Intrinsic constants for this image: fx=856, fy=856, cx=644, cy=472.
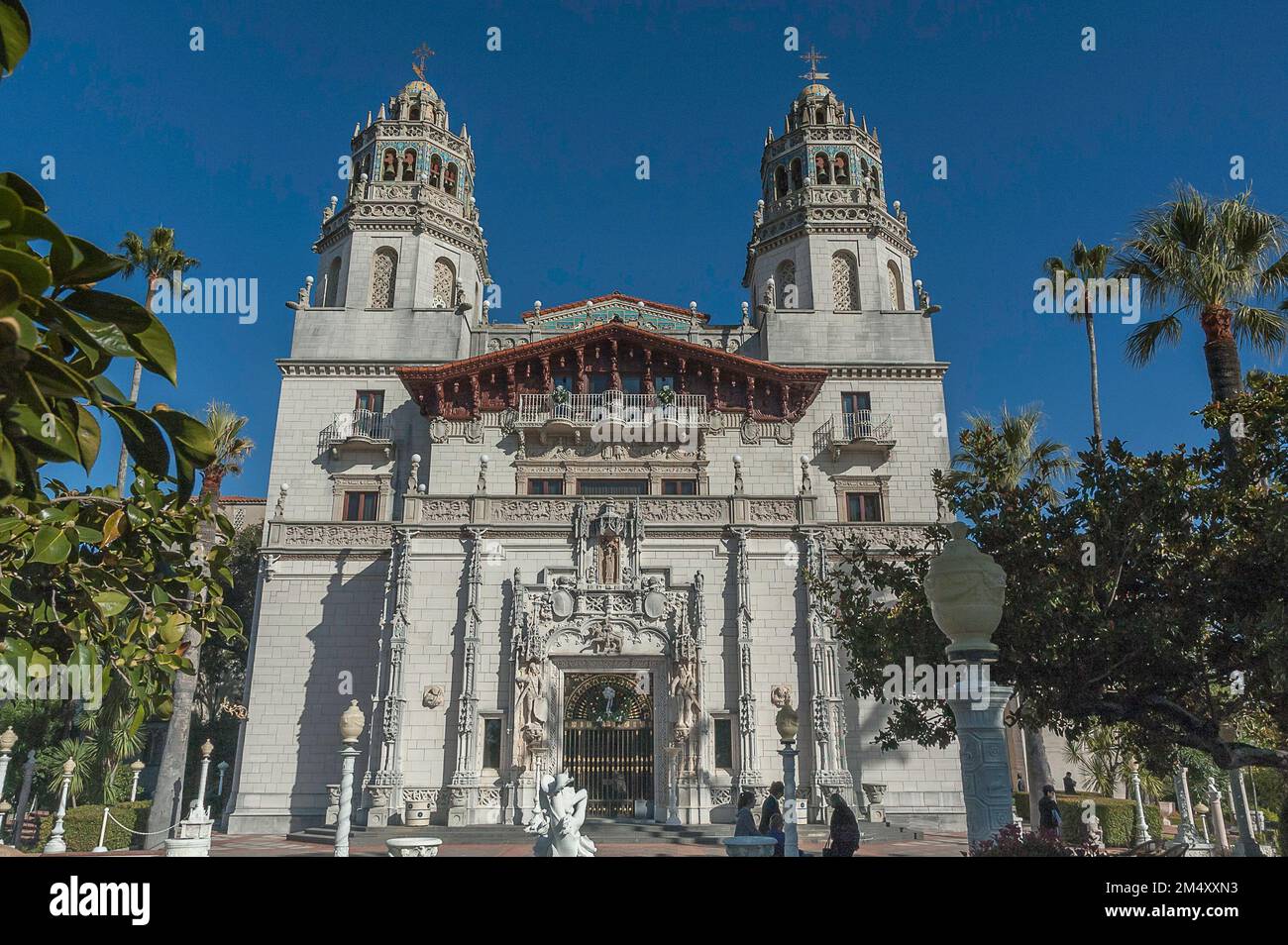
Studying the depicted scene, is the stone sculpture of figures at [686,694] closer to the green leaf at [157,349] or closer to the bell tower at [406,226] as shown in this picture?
the bell tower at [406,226]

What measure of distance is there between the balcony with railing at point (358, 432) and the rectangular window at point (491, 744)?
38.0 ft

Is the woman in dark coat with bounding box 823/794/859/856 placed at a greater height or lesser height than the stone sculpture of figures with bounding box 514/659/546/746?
lesser

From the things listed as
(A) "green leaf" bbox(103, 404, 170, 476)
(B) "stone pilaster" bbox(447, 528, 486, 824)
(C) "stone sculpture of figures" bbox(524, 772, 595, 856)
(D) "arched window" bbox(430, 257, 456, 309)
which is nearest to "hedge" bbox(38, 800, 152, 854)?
(B) "stone pilaster" bbox(447, 528, 486, 824)

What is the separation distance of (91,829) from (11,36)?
3153 centimetres

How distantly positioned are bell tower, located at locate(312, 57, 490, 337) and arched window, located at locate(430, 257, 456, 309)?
0.04 meters

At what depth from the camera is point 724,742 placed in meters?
26.5

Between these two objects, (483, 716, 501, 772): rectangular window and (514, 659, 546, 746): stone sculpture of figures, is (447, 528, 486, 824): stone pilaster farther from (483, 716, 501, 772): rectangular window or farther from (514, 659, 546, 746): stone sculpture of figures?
(514, 659, 546, 746): stone sculpture of figures

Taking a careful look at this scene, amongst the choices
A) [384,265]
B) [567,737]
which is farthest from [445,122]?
[567,737]

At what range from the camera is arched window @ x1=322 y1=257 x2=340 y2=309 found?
36656 millimetres

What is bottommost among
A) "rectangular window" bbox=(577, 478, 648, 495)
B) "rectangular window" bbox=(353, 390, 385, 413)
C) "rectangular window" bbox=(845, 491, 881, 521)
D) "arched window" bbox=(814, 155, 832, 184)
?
"rectangular window" bbox=(845, 491, 881, 521)

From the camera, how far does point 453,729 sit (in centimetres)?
2644
